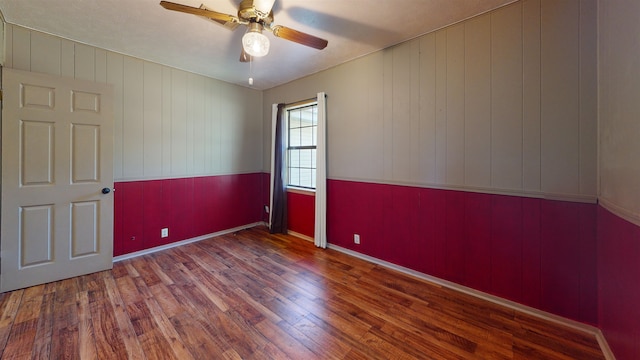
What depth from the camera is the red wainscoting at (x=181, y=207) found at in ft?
10.3

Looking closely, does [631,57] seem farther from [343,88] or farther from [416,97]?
[343,88]

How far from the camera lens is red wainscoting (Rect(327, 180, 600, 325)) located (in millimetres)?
1854

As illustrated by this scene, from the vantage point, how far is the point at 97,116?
2.71 m

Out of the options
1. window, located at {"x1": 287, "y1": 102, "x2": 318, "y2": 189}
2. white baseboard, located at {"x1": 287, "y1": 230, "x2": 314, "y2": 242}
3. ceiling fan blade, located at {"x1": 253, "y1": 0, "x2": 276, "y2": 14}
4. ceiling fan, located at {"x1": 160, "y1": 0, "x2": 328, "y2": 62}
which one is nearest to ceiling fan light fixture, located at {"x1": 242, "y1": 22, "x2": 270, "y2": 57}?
ceiling fan, located at {"x1": 160, "y1": 0, "x2": 328, "y2": 62}

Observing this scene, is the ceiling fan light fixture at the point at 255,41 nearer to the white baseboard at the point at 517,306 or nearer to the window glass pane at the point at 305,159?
the window glass pane at the point at 305,159

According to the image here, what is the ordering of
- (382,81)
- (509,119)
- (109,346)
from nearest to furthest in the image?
(109,346)
(509,119)
(382,81)

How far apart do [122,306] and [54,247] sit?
3.85 feet

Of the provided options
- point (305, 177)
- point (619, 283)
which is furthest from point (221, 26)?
point (619, 283)

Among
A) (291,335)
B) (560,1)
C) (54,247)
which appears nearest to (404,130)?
(560,1)

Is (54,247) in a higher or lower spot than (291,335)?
higher

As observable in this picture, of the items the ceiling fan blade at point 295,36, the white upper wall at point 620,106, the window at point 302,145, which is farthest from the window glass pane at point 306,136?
the white upper wall at point 620,106

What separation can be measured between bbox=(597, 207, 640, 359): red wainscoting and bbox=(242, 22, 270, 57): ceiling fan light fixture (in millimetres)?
2390

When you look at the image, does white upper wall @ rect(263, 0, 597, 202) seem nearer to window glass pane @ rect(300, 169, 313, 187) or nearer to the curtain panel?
window glass pane @ rect(300, 169, 313, 187)

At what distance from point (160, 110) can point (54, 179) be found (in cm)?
138
